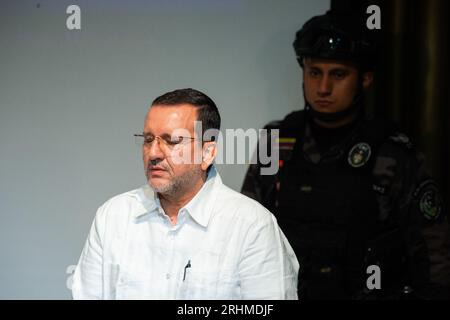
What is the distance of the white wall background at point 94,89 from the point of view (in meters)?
2.63

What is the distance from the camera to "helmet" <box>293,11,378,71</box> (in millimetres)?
2443

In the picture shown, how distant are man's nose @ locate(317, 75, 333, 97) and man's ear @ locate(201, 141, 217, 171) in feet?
1.90

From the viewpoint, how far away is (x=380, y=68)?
2754 millimetres

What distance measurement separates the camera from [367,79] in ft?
8.36

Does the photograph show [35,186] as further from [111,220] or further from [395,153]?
[395,153]

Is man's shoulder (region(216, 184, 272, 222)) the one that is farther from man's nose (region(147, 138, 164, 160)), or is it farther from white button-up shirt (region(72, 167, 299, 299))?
man's nose (region(147, 138, 164, 160))

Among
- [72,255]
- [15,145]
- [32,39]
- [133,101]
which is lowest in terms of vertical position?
[72,255]

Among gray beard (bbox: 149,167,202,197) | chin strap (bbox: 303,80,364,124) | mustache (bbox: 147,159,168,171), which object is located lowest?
gray beard (bbox: 149,167,202,197)

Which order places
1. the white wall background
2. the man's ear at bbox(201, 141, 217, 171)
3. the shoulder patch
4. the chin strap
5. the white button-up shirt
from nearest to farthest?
1. the white button-up shirt
2. the man's ear at bbox(201, 141, 217, 171)
3. the shoulder patch
4. the chin strap
5. the white wall background

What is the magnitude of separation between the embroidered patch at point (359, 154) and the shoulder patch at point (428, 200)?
Answer: 0.70 feet

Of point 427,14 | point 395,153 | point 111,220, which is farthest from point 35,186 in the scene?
point 427,14

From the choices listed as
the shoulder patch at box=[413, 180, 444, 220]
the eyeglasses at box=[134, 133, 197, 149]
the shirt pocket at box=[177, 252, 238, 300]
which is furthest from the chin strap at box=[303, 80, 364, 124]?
the shirt pocket at box=[177, 252, 238, 300]

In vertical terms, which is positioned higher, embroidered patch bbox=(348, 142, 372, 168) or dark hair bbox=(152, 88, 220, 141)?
dark hair bbox=(152, 88, 220, 141)

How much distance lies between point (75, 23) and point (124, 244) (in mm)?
1029
